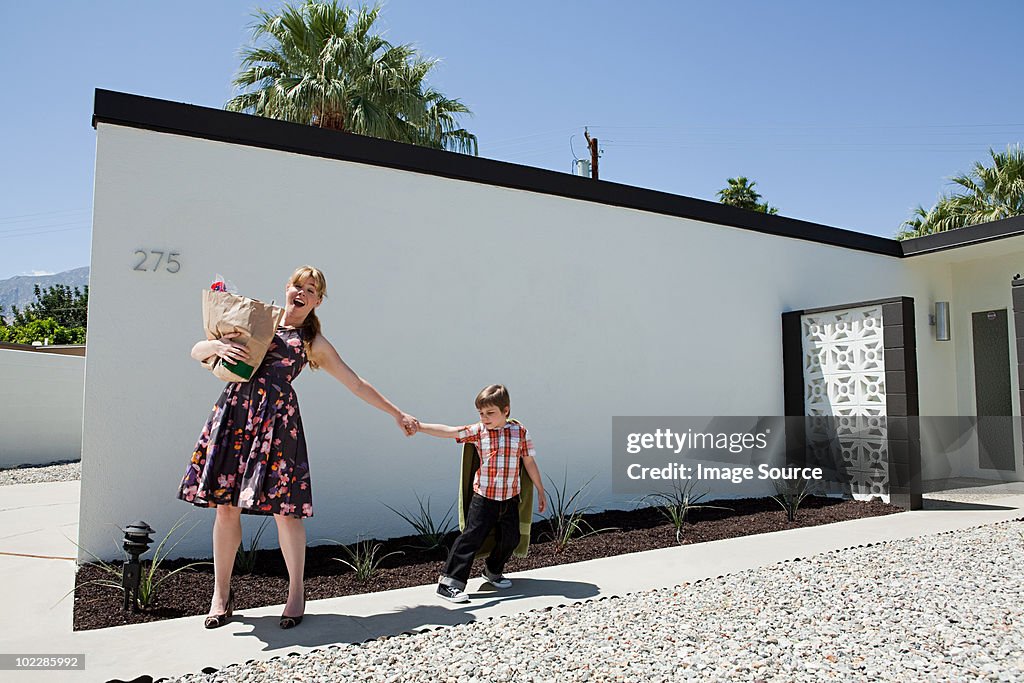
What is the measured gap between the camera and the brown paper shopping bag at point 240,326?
2.98m

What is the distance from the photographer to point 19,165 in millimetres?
12664

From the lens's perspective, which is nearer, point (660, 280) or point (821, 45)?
point (660, 280)

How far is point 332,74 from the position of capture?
12.5 metres

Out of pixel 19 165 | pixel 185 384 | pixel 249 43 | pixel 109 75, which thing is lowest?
pixel 185 384

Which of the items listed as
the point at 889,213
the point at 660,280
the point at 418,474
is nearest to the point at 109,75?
the point at 418,474

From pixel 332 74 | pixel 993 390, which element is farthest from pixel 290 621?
pixel 332 74

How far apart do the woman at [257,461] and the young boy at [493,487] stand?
78 centimetres

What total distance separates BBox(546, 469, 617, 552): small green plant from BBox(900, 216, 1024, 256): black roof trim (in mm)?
5637

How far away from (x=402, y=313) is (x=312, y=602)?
2.32 metres

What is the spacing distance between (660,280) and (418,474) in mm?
3087

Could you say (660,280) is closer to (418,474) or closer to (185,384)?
(418,474)

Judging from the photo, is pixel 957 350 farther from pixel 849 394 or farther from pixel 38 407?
pixel 38 407

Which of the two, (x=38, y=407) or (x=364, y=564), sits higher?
(x=38, y=407)

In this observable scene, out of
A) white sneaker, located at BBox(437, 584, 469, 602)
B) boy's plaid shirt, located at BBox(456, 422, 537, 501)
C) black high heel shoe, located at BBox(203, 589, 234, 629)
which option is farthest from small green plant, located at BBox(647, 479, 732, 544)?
black high heel shoe, located at BBox(203, 589, 234, 629)
